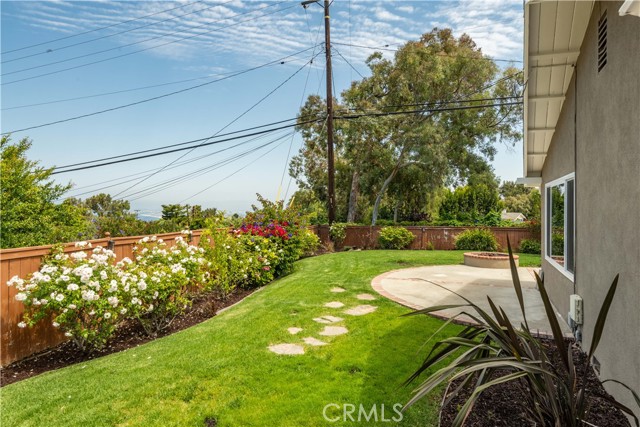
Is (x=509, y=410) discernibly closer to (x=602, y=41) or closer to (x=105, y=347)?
(x=602, y=41)

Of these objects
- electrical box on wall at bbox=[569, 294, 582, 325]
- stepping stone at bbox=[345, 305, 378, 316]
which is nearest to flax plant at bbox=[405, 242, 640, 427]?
electrical box on wall at bbox=[569, 294, 582, 325]

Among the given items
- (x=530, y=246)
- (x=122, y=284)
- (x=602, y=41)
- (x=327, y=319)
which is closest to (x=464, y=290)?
(x=327, y=319)

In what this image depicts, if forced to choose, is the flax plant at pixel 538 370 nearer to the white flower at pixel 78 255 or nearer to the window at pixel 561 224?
the window at pixel 561 224

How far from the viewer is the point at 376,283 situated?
738cm

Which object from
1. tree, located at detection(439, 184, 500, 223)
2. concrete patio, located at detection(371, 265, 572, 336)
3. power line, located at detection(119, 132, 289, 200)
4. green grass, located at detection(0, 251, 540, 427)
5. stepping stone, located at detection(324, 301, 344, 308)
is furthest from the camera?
tree, located at detection(439, 184, 500, 223)

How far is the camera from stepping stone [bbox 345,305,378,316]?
17.2ft

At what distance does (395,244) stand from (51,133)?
15650mm

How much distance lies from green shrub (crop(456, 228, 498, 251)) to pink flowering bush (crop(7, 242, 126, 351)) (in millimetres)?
12507

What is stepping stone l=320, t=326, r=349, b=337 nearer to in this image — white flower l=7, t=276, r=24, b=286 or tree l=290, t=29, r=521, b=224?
white flower l=7, t=276, r=24, b=286

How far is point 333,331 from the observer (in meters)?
4.48

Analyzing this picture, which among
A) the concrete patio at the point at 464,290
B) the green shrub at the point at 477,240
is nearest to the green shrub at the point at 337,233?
the green shrub at the point at 477,240

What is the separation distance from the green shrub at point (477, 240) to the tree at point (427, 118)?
6611 millimetres

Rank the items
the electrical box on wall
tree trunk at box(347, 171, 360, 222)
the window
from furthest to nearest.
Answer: tree trunk at box(347, 171, 360, 222) → the window → the electrical box on wall

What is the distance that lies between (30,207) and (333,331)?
34.9 ft
